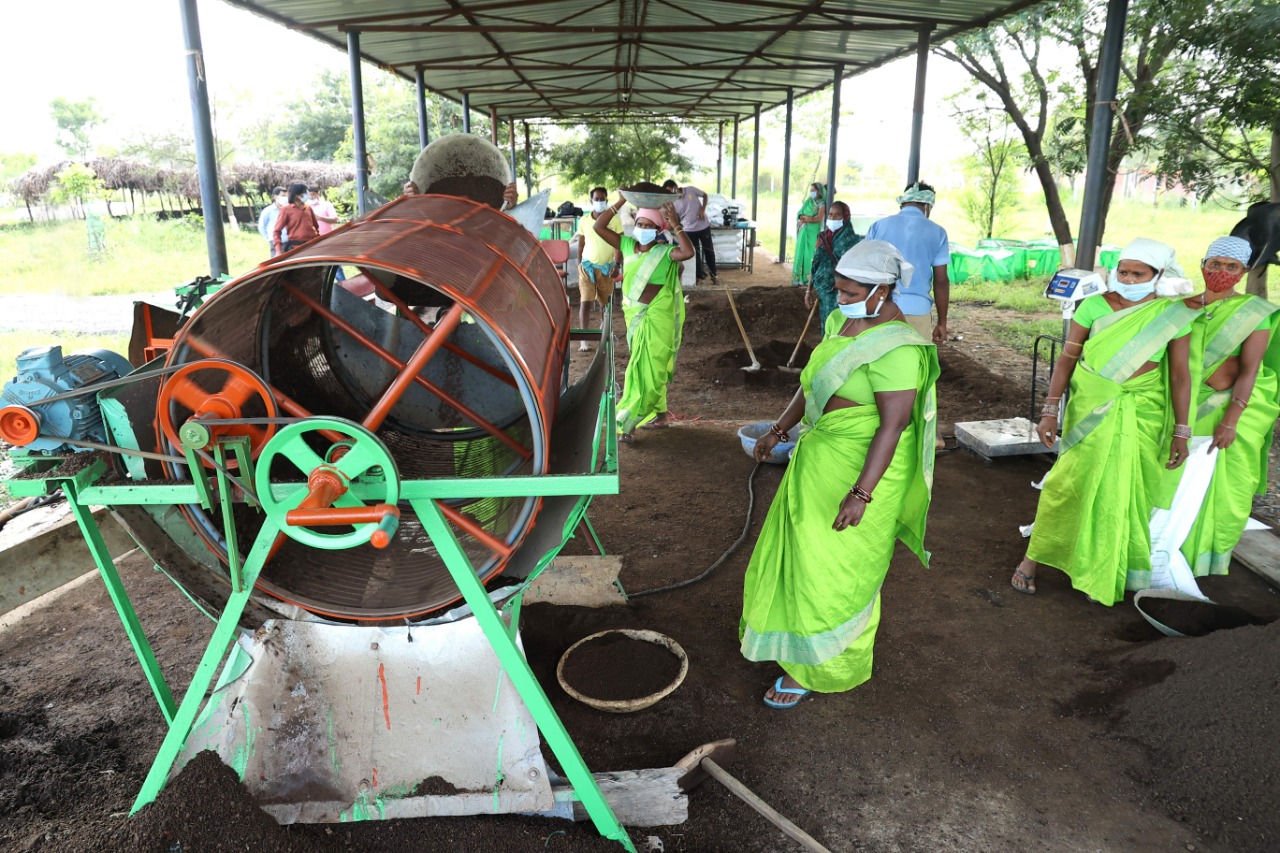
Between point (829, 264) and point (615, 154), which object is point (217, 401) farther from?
point (615, 154)

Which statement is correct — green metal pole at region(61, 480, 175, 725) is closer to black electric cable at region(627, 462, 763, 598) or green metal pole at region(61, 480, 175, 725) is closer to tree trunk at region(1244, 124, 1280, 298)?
black electric cable at region(627, 462, 763, 598)

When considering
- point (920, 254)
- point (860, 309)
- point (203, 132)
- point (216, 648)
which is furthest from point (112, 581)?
point (920, 254)

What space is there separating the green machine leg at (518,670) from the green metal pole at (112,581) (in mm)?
768

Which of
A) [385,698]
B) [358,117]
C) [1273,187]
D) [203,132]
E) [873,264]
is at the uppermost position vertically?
[358,117]

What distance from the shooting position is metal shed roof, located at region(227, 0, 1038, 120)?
23.2 feet

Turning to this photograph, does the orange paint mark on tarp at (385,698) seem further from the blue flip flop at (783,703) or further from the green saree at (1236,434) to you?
the green saree at (1236,434)

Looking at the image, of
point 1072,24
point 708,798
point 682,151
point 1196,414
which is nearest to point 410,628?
point 708,798

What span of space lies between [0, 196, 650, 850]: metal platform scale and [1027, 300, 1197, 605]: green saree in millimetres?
2127

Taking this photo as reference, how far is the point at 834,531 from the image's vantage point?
2664mm

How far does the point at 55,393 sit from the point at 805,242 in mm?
10441

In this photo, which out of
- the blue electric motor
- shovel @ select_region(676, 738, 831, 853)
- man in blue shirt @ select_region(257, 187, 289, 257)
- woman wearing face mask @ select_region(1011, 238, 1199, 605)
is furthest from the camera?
man in blue shirt @ select_region(257, 187, 289, 257)

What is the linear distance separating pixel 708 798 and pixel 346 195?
22281 millimetres

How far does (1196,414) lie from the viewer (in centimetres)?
343

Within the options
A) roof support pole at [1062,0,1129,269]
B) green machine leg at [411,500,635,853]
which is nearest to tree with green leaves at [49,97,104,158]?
roof support pole at [1062,0,1129,269]
